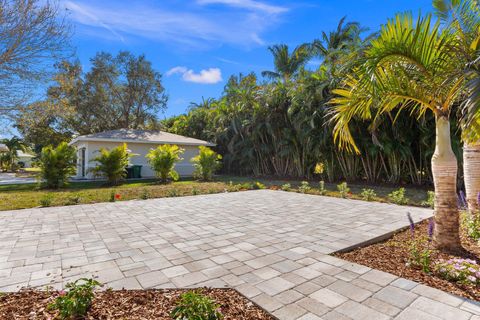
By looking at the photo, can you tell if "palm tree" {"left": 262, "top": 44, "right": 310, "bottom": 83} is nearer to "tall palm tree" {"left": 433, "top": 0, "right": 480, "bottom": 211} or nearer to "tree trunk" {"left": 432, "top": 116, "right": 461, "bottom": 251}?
"tall palm tree" {"left": 433, "top": 0, "right": 480, "bottom": 211}

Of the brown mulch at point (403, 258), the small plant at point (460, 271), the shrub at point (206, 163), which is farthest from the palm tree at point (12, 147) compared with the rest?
the small plant at point (460, 271)

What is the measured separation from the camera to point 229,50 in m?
14.1

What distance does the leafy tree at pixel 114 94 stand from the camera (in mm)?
20328

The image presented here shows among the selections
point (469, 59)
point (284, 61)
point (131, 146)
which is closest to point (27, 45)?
point (131, 146)

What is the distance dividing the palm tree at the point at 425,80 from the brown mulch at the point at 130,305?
8.54 feet

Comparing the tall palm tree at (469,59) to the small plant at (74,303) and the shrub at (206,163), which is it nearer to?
the small plant at (74,303)

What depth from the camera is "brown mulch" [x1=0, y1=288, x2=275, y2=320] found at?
6.89ft

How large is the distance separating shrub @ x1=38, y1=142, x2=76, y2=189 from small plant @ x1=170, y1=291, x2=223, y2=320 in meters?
11.0

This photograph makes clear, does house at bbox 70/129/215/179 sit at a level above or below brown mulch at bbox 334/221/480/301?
above

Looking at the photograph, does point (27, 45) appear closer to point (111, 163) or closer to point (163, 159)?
point (111, 163)

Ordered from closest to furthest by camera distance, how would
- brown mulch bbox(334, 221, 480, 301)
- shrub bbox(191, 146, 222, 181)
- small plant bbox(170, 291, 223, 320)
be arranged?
small plant bbox(170, 291, 223, 320) < brown mulch bbox(334, 221, 480, 301) < shrub bbox(191, 146, 222, 181)

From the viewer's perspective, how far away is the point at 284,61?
71.4 ft

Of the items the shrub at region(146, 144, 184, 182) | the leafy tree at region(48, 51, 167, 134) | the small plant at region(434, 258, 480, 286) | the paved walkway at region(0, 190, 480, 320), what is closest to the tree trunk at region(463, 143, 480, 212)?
the paved walkway at region(0, 190, 480, 320)

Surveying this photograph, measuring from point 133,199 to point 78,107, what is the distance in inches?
635
